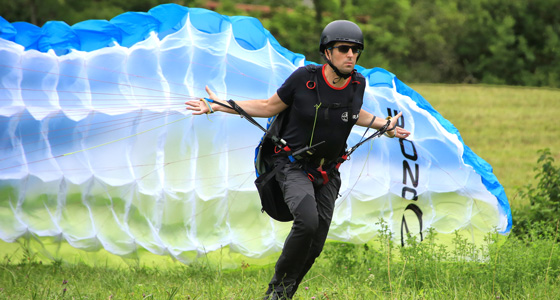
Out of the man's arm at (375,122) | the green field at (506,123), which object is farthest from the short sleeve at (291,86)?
the green field at (506,123)

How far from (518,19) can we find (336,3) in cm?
1198

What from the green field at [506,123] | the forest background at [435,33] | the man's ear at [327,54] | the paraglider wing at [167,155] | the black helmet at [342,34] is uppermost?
the forest background at [435,33]

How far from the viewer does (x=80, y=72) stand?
672 cm

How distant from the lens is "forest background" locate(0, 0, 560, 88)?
4166 centimetres

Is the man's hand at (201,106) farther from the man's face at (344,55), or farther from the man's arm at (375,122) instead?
the man's arm at (375,122)

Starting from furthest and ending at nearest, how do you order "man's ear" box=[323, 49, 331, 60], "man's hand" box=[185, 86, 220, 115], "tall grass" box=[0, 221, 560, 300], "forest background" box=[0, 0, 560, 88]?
"forest background" box=[0, 0, 560, 88] → "man's ear" box=[323, 49, 331, 60] → "tall grass" box=[0, 221, 560, 300] → "man's hand" box=[185, 86, 220, 115]

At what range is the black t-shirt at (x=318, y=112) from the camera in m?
4.75

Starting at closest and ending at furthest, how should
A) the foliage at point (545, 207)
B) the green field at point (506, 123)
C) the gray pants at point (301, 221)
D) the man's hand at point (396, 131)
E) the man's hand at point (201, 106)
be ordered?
the gray pants at point (301, 221), the man's hand at point (201, 106), the man's hand at point (396, 131), the foliage at point (545, 207), the green field at point (506, 123)

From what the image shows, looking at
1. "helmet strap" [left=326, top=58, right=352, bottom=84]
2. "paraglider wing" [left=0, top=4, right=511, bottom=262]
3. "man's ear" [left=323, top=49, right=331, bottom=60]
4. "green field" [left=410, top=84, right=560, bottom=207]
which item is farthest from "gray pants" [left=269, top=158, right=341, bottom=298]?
"green field" [left=410, top=84, right=560, bottom=207]

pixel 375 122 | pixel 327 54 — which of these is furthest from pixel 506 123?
pixel 327 54

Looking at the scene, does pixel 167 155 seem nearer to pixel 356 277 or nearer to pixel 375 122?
pixel 356 277

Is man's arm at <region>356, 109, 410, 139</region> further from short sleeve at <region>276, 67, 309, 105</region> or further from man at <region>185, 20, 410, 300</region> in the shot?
short sleeve at <region>276, 67, 309, 105</region>

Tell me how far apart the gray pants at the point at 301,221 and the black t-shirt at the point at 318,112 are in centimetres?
20

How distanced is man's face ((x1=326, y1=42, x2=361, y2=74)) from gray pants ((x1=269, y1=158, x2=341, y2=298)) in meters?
0.74
